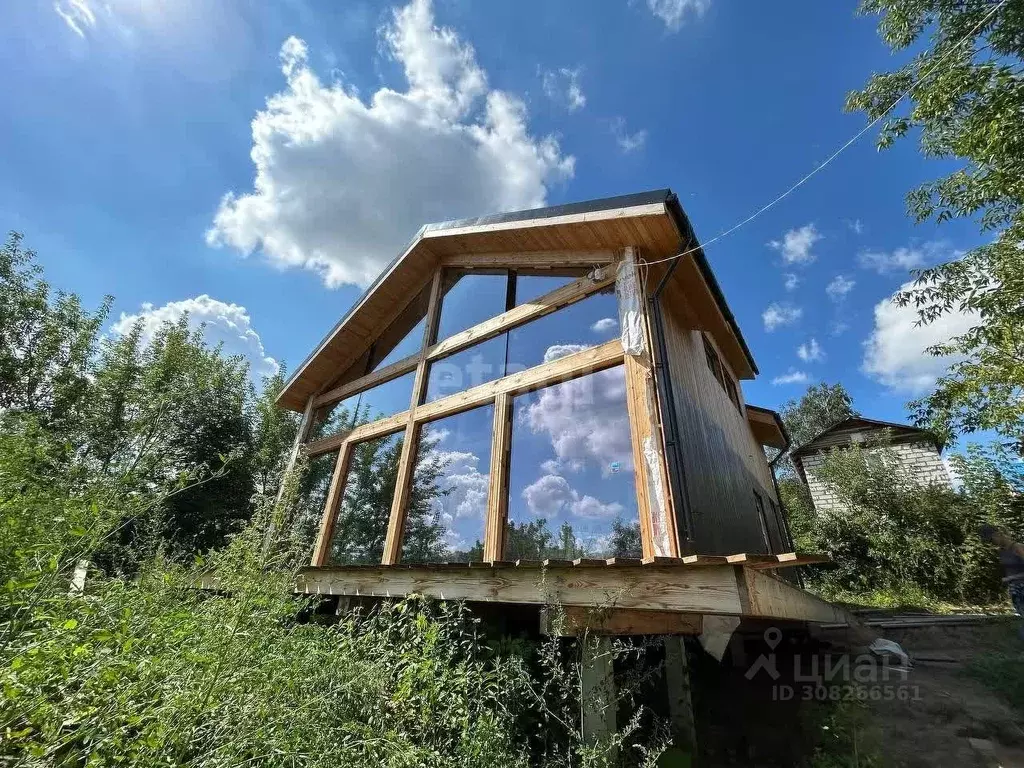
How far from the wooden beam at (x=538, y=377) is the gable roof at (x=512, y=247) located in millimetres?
1283

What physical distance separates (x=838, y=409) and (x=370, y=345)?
89.9 feet

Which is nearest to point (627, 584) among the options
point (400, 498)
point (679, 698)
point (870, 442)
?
point (679, 698)

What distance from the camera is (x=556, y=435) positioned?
4.14 metres

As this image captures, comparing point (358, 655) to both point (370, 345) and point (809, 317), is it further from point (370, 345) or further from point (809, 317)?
point (809, 317)

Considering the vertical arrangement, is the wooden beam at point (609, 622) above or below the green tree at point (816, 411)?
below

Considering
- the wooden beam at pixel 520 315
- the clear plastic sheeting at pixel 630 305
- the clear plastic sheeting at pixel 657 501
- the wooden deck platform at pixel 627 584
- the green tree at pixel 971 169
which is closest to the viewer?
the wooden deck platform at pixel 627 584

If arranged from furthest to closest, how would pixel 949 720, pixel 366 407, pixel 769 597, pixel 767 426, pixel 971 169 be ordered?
pixel 767 426 < pixel 366 407 < pixel 971 169 < pixel 949 720 < pixel 769 597

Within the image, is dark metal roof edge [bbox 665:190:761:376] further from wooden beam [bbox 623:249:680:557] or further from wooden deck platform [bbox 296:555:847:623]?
wooden deck platform [bbox 296:555:847:623]

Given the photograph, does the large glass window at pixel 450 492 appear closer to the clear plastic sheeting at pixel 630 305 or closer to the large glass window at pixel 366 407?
the large glass window at pixel 366 407

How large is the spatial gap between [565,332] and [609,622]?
2999mm

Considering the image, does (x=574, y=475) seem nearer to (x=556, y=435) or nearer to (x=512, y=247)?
(x=556, y=435)

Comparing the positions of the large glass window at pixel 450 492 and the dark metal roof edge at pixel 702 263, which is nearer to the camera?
the dark metal roof edge at pixel 702 263

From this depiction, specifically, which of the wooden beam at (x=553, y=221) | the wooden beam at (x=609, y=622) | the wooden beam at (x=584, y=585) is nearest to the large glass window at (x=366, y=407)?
the wooden beam at (x=553, y=221)

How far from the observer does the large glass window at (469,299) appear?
5.76 metres
